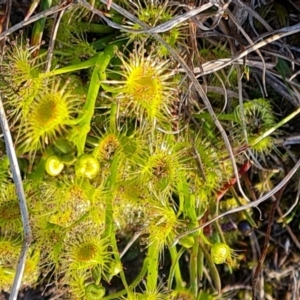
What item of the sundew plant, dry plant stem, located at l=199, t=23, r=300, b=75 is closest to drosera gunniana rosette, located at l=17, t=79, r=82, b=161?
the sundew plant

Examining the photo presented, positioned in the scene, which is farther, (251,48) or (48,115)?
(251,48)

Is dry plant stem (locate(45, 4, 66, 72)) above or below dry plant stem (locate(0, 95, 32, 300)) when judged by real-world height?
above

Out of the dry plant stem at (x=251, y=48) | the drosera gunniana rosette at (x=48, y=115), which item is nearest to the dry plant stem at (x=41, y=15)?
the drosera gunniana rosette at (x=48, y=115)

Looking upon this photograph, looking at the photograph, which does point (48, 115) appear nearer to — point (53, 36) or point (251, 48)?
point (53, 36)

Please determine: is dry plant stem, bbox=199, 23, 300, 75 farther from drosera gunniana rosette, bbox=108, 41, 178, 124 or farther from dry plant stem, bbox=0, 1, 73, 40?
dry plant stem, bbox=0, 1, 73, 40

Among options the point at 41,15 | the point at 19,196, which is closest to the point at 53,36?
the point at 41,15

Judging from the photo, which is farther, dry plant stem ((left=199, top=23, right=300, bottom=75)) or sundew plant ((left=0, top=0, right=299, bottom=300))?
dry plant stem ((left=199, top=23, right=300, bottom=75))

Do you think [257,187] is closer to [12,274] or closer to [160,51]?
[160,51]

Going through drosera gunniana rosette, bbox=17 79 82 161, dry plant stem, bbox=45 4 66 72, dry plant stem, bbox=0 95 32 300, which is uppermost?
dry plant stem, bbox=45 4 66 72

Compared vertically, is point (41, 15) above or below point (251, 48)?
above
